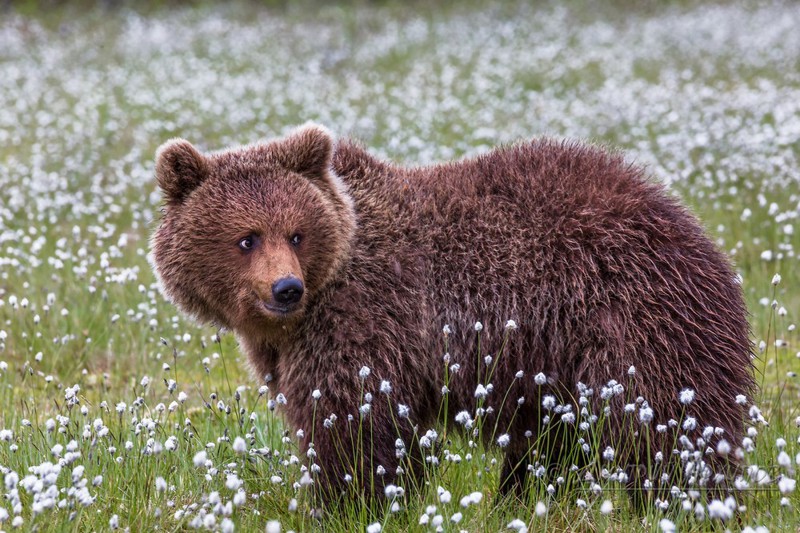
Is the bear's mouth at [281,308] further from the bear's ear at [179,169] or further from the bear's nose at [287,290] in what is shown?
the bear's ear at [179,169]

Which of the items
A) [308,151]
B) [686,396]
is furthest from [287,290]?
[686,396]

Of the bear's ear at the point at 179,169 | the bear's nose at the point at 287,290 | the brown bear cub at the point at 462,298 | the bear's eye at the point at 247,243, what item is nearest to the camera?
the bear's nose at the point at 287,290

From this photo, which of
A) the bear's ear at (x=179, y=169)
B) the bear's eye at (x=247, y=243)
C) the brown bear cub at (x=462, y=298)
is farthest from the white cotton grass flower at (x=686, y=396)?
the bear's ear at (x=179, y=169)

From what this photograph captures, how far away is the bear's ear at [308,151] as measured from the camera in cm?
450

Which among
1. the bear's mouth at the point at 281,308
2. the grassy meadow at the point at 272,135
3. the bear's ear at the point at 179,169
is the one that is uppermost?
the bear's ear at the point at 179,169

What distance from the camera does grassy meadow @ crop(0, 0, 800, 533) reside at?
158 inches

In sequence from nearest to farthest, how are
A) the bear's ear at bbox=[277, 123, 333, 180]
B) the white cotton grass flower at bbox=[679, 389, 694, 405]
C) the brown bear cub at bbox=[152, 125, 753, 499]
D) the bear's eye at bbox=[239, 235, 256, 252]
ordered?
the white cotton grass flower at bbox=[679, 389, 694, 405] < the brown bear cub at bbox=[152, 125, 753, 499] < the bear's eye at bbox=[239, 235, 256, 252] < the bear's ear at bbox=[277, 123, 333, 180]

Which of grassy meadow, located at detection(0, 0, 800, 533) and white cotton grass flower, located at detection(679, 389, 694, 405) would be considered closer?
white cotton grass flower, located at detection(679, 389, 694, 405)

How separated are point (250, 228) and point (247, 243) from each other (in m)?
0.08

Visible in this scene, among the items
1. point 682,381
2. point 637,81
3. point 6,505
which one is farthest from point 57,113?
point 682,381

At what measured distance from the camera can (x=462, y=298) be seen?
14.4 feet

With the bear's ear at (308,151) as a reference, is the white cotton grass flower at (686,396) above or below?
below

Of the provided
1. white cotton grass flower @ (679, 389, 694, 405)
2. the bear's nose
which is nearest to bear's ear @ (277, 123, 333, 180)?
the bear's nose

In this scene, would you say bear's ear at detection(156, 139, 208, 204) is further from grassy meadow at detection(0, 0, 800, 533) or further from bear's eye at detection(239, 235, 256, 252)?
grassy meadow at detection(0, 0, 800, 533)
